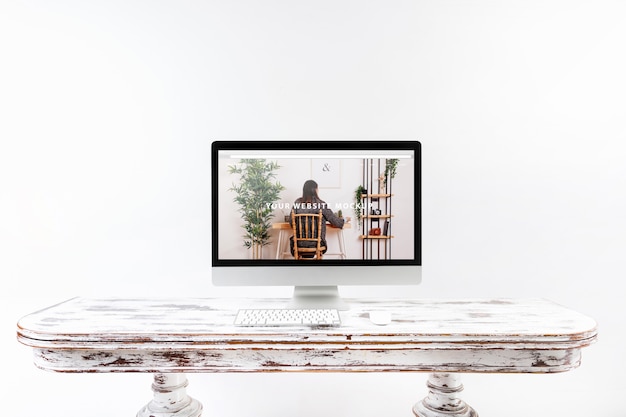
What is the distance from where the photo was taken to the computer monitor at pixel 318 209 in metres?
1.56

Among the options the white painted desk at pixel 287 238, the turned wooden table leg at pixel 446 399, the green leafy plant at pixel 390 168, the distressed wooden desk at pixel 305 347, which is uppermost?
the green leafy plant at pixel 390 168

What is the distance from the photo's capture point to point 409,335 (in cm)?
130

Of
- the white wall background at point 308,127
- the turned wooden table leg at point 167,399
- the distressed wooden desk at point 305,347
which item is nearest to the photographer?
the distressed wooden desk at point 305,347

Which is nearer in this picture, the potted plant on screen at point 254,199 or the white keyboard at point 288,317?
the white keyboard at point 288,317

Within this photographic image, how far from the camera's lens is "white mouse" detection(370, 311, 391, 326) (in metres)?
1.37

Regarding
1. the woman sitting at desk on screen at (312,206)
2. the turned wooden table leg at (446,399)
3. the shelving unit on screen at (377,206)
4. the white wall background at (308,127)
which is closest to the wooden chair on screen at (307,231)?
the woman sitting at desk on screen at (312,206)

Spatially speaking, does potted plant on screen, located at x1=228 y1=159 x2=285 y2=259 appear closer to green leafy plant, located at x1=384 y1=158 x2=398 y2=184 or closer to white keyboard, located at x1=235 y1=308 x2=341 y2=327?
white keyboard, located at x1=235 y1=308 x2=341 y2=327

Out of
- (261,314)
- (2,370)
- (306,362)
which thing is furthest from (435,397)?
(2,370)

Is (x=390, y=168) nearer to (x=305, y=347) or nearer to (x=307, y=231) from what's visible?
(x=307, y=231)

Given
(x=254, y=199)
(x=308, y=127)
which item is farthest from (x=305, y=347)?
(x=308, y=127)

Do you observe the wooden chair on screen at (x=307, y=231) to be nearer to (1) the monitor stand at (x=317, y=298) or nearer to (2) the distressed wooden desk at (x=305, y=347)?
(1) the monitor stand at (x=317, y=298)

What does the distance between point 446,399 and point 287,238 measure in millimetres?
793

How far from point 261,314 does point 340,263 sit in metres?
0.34

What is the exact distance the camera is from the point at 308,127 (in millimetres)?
1975
